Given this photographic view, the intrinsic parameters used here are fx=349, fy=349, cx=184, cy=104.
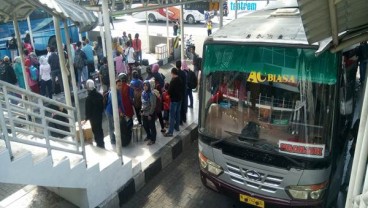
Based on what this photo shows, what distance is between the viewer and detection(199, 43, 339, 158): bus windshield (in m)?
4.36

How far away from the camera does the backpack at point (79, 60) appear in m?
11.1

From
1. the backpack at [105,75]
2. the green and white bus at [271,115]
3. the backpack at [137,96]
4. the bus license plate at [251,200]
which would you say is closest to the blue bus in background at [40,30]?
the backpack at [105,75]

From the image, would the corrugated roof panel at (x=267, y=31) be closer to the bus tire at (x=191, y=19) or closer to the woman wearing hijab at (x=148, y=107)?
the woman wearing hijab at (x=148, y=107)

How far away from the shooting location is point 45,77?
9859mm

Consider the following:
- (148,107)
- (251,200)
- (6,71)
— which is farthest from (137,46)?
(251,200)

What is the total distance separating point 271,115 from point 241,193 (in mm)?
1252

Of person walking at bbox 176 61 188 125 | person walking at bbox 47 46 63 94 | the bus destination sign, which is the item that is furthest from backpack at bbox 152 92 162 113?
person walking at bbox 47 46 63 94

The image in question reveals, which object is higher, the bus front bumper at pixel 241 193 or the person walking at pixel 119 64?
the person walking at pixel 119 64

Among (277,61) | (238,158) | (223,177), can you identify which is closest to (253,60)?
(277,61)

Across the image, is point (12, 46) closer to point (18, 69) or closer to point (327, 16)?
point (18, 69)

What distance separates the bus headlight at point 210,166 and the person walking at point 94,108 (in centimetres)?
232

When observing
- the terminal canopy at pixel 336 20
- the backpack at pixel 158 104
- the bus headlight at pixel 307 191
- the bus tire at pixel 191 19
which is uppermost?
the terminal canopy at pixel 336 20

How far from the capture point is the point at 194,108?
955 centimetres

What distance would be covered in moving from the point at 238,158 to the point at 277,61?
143 centimetres
